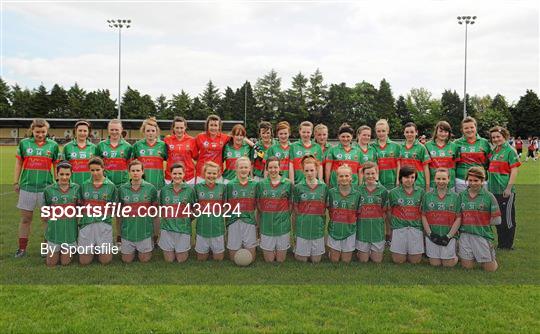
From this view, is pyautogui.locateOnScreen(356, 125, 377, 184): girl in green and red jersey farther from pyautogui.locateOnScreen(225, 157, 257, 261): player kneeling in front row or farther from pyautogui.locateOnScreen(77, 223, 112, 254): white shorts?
pyautogui.locateOnScreen(77, 223, 112, 254): white shorts

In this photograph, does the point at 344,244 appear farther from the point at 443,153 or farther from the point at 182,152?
the point at 182,152

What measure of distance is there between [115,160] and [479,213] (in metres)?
4.86

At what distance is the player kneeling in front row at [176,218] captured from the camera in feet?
18.9

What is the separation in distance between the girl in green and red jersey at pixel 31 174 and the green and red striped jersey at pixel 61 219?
39 cm

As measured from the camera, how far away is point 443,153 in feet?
21.2

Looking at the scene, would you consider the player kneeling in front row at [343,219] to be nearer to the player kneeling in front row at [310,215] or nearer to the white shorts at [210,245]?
the player kneeling in front row at [310,215]

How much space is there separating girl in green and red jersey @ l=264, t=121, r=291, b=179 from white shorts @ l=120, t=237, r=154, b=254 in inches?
80.0

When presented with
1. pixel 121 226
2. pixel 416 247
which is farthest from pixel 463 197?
pixel 121 226

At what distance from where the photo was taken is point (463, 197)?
18.9ft

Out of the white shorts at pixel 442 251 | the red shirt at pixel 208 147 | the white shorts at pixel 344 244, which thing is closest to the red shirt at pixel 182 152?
the red shirt at pixel 208 147

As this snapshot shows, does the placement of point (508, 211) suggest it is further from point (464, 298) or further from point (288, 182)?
point (288, 182)

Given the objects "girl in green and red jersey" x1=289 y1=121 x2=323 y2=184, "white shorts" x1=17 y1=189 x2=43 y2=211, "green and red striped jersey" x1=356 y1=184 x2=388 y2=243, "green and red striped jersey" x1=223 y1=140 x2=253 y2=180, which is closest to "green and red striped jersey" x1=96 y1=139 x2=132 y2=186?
"white shorts" x1=17 y1=189 x2=43 y2=211

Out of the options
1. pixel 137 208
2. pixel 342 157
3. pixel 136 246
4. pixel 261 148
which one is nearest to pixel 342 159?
pixel 342 157

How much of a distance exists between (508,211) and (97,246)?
559 cm
